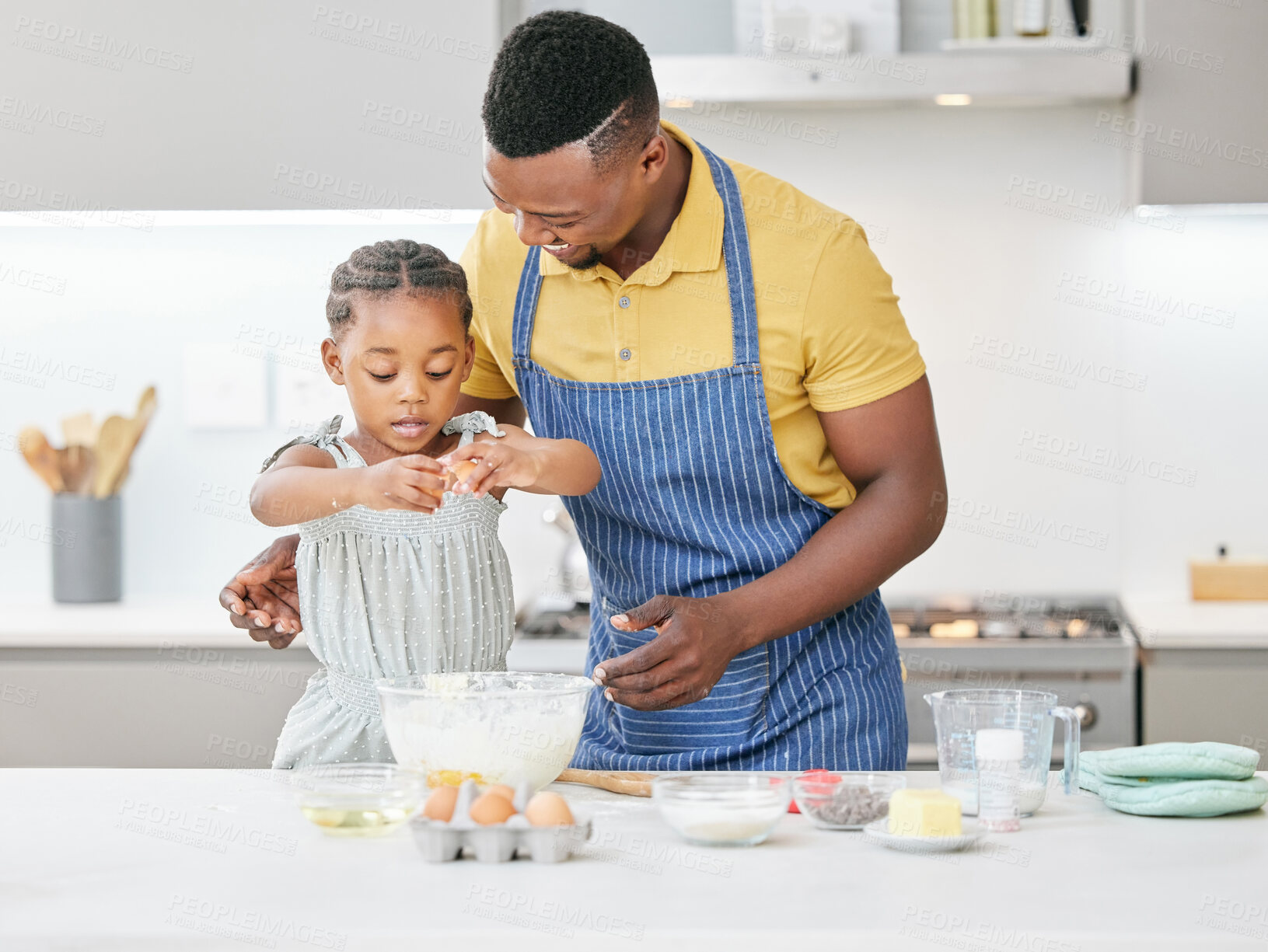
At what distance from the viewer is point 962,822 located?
3.46 ft

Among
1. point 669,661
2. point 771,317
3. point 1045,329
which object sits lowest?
point 669,661

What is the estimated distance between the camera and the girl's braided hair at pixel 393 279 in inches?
57.8

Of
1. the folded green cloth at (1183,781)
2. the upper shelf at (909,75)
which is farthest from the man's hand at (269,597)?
the upper shelf at (909,75)

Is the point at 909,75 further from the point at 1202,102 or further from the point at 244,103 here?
the point at 244,103

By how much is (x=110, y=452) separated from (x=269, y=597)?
1472 mm

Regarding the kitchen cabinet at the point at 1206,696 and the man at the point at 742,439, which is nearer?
the man at the point at 742,439

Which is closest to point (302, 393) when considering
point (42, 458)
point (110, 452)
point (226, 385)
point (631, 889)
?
point (226, 385)

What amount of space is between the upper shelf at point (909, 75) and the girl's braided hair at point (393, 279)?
A: 1.18m

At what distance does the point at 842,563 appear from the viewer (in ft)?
4.81

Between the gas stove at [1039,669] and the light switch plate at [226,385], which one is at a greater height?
the light switch plate at [226,385]

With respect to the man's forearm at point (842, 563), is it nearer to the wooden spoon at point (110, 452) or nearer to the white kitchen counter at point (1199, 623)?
the white kitchen counter at point (1199, 623)

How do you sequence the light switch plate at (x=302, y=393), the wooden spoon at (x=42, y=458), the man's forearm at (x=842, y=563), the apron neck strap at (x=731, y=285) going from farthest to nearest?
the light switch plate at (x=302, y=393), the wooden spoon at (x=42, y=458), the apron neck strap at (x=731, y=285), the man's forearm at (x=842, y=563)

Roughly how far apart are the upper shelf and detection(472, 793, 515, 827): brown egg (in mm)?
1820

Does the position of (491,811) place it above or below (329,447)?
below
